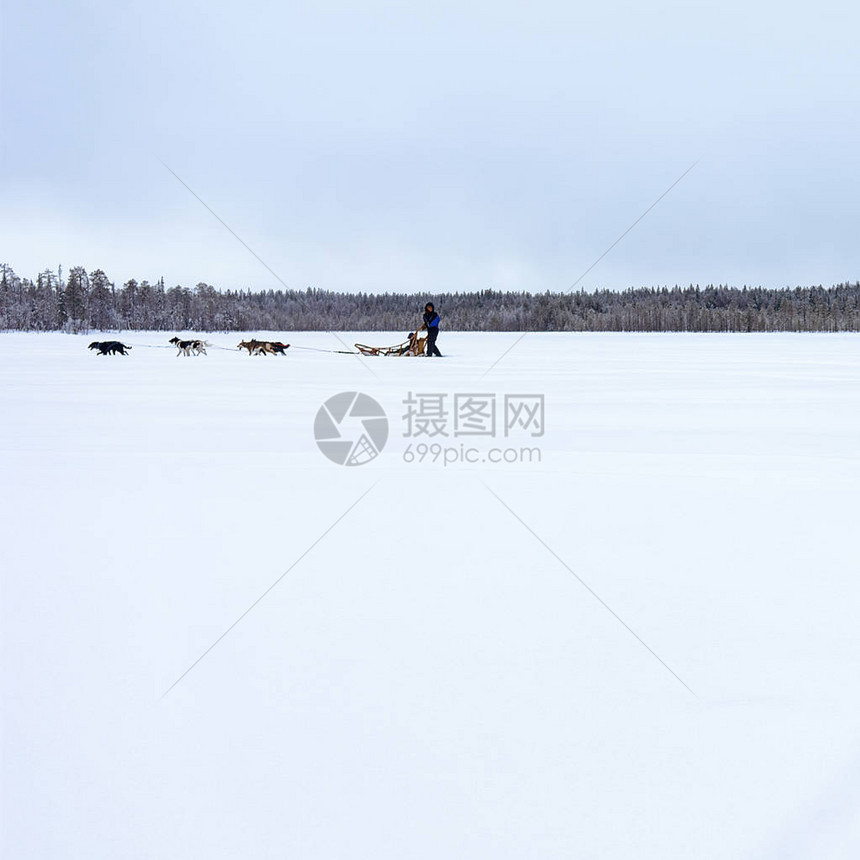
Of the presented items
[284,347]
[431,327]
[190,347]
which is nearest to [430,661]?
[431,327]

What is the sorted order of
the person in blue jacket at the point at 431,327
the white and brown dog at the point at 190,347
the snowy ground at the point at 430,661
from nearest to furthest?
→ the snowy ground at the point at 430,661
the person in blue jacket at the point at 431,327
the white and brown dog at the point at 190,347

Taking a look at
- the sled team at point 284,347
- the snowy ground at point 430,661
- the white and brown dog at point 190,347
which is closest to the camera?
the snowy ground at point 430,661

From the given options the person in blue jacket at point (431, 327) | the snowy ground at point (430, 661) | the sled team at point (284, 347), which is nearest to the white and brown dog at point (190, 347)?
the sled team at point (284, 347)

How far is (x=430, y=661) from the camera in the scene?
2.51m

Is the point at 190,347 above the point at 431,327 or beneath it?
beneath

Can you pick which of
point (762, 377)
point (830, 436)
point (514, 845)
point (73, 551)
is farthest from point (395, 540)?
point (762, 377)

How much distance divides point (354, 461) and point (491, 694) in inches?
162

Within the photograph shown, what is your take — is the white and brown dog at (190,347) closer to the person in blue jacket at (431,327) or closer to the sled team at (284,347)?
the sled team at (284,347)

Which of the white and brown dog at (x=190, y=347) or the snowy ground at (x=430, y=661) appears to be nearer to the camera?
the snowy ground at (x=430, y=661)

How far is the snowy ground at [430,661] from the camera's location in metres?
1.76

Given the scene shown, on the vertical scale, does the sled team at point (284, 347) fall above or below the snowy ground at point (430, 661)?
above

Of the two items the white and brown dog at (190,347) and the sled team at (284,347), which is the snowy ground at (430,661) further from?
the white and brown dog at (190,347)

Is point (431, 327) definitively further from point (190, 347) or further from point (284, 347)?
point (190, 347)

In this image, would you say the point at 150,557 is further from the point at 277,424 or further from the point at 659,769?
the point at 277,424
